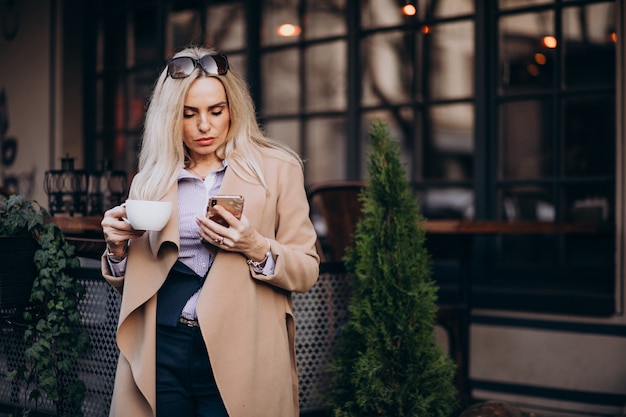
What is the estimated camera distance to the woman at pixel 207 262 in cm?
226

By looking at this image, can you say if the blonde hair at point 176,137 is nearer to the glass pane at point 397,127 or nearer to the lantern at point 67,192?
the lantern at point 67,192

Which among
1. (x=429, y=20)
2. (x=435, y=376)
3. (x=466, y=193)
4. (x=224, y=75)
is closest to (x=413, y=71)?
(x=429, y=20)

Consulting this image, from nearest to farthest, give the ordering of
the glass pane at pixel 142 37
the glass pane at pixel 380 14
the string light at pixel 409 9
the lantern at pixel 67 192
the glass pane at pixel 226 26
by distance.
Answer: the lantern at pixel 67 192 < the string light at pixel 409 9 < the glass pane at pixel 380 14 < the glass pane at pixel 226 26 < the glass pane at pixel 142 37

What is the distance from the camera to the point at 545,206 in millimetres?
5207

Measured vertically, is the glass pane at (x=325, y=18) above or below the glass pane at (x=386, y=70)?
above

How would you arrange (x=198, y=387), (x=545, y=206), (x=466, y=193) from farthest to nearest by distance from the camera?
(x=466, y=193)
(x=545, y=206)
(x=198, y=387)

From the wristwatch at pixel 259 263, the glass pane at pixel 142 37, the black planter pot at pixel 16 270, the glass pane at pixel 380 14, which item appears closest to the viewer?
the wristwatch at pixel 259 263

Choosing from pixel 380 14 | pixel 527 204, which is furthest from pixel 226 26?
pixel 527 204

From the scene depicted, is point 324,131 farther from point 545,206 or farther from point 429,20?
point 545,206

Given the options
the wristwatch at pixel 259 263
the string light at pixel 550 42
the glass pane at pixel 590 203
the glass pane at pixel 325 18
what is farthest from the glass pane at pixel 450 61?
the wristwatch at pixel 259 263

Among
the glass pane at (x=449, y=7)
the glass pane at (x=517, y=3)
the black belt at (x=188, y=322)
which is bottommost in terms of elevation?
the black belt at (x=188, y=322)

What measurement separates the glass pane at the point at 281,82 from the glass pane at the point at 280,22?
109 millimetres

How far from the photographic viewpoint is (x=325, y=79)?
676 centimetres

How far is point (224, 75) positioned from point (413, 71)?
12.4 feet
